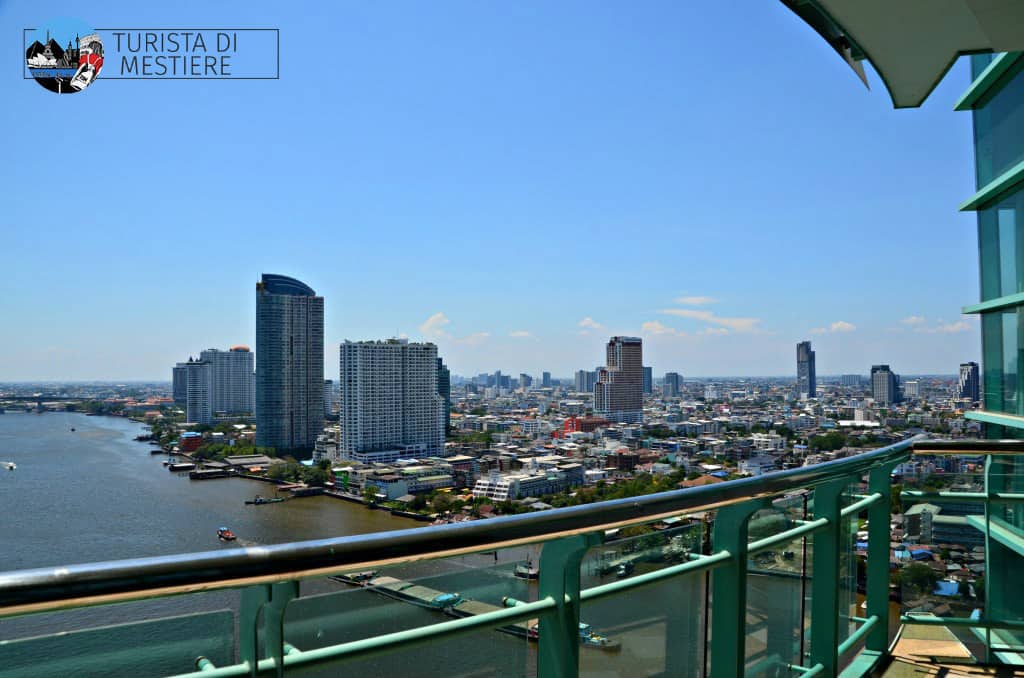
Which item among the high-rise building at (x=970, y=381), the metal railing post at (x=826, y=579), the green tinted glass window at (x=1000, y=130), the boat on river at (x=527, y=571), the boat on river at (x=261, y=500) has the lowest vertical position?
the boat on river at (x=261, y=500)

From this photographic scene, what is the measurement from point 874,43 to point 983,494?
1.55 metres

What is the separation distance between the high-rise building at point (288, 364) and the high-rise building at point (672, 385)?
5424 centimetres

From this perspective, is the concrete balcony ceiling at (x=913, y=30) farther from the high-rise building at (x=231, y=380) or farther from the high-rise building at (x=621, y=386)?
the high-rise building at (x=231, y=380)

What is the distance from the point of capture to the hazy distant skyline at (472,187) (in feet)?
77.0

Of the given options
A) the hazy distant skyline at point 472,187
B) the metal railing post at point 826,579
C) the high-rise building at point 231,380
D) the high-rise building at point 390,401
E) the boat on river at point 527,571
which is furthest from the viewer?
the high-rise building at point 231,380

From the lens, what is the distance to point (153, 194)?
51.2 meters

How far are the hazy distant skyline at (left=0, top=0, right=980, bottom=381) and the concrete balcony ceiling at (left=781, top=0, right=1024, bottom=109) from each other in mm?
3359

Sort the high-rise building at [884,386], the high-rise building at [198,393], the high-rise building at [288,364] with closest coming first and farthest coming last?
the high-rise building at [288,364], the high-rise building at [884,386], the high-rise building at [198,393]

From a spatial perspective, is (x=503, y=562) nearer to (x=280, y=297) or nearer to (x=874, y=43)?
(x=874, y=43)

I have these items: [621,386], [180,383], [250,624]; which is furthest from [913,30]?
[180,383]

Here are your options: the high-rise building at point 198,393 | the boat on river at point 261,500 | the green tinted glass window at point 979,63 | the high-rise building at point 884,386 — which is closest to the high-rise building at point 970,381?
the high-rise building at point 884,386

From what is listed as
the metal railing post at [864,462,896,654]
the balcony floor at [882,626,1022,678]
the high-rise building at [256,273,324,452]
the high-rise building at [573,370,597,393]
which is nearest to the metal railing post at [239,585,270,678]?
the metal railing post at [864,462,896,654]

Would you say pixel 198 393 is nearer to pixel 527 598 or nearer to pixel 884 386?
pixel 884 386

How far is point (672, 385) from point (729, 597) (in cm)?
9743
